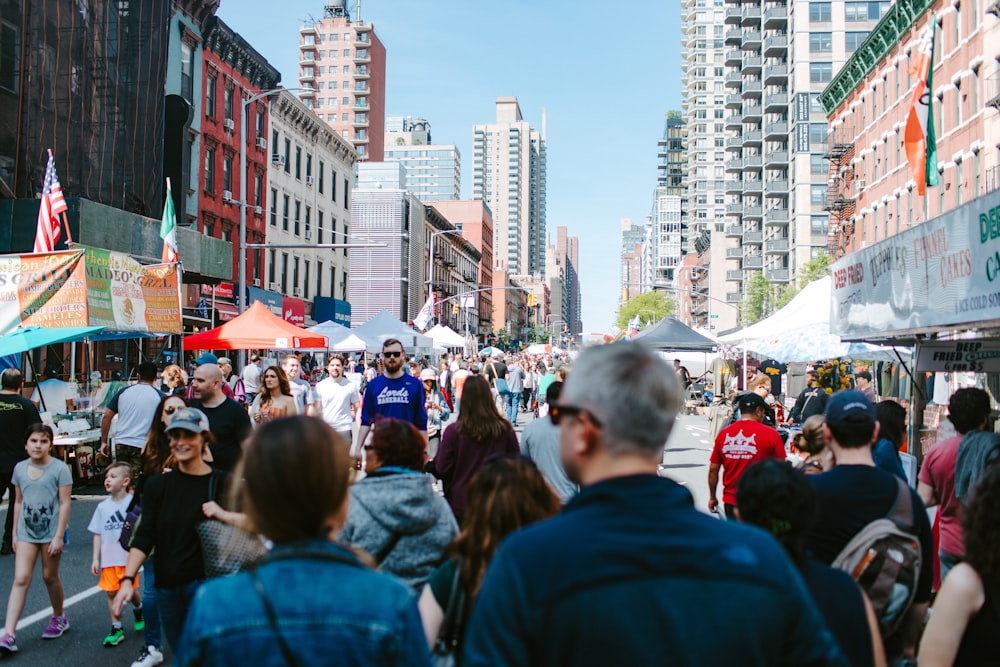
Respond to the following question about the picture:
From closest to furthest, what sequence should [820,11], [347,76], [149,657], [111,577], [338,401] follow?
1. [149,657]
2. [111,577]
3. [338,401]
4. [820,11]
5. [347,76]

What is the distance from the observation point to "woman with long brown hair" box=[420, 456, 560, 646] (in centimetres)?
353

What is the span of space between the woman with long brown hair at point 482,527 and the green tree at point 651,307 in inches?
5327

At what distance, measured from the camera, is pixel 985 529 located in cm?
321

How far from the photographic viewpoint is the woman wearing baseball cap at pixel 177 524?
16.2 feet

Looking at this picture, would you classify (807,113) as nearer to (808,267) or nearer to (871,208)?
(808,267)

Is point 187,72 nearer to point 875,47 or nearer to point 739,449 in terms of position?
point 875,47

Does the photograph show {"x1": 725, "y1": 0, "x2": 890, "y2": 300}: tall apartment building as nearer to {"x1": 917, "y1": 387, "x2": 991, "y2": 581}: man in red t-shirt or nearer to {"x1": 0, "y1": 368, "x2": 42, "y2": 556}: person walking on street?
{"x1": 0, "y1": 368, "x2": 42, "y2": 556}: person walking on street

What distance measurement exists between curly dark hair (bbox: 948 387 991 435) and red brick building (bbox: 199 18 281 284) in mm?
35454

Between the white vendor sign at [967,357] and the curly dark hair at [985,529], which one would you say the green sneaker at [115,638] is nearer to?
the curly dark hair at [985,529]

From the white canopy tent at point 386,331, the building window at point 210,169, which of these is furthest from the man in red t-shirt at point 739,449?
the building window at point 210,169

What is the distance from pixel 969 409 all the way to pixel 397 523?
3.82 meters

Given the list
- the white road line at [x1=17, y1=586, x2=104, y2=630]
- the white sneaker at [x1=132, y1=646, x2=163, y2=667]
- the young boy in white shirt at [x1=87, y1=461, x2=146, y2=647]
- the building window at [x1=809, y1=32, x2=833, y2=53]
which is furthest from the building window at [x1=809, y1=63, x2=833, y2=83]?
the white sneaker at [x1=132, y1=646, x2=163, y2=667]

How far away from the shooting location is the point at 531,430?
22.8 ft

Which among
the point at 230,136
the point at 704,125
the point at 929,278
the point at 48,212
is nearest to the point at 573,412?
the point at 929,278
